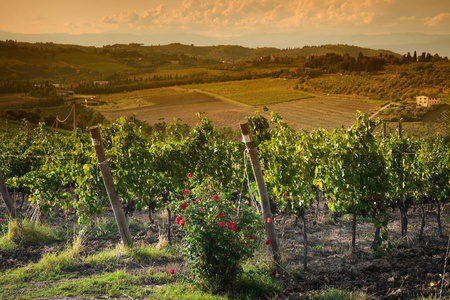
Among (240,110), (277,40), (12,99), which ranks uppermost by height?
(277,40)

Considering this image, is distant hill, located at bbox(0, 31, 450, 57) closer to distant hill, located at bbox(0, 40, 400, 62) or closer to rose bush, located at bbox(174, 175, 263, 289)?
distant hill, located at bbox(0, 40, 400, 62)

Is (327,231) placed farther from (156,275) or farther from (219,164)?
(156,275)

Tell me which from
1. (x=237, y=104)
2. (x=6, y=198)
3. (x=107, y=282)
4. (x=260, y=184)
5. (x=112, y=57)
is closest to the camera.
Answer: (x=107, y=282)

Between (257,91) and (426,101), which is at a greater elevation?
(257,91)

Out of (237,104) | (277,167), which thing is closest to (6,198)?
(277,167)

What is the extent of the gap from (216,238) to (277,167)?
1.58 meters

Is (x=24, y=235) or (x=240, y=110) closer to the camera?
(x=24, y=235)

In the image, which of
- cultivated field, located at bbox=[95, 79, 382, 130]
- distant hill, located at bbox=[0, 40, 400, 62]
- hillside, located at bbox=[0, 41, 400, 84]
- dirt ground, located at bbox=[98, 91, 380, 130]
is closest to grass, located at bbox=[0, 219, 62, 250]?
cultivated field, located at bbox=[95, 79, 382, 130]

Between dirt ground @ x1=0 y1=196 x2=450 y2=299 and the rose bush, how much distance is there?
54cm

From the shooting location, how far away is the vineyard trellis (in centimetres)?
484

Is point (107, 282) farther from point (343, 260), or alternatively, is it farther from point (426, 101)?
point (426, 101)

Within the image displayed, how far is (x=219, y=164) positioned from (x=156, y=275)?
2687 mm

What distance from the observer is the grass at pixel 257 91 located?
28.2 metres

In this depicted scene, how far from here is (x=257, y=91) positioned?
30.1m
